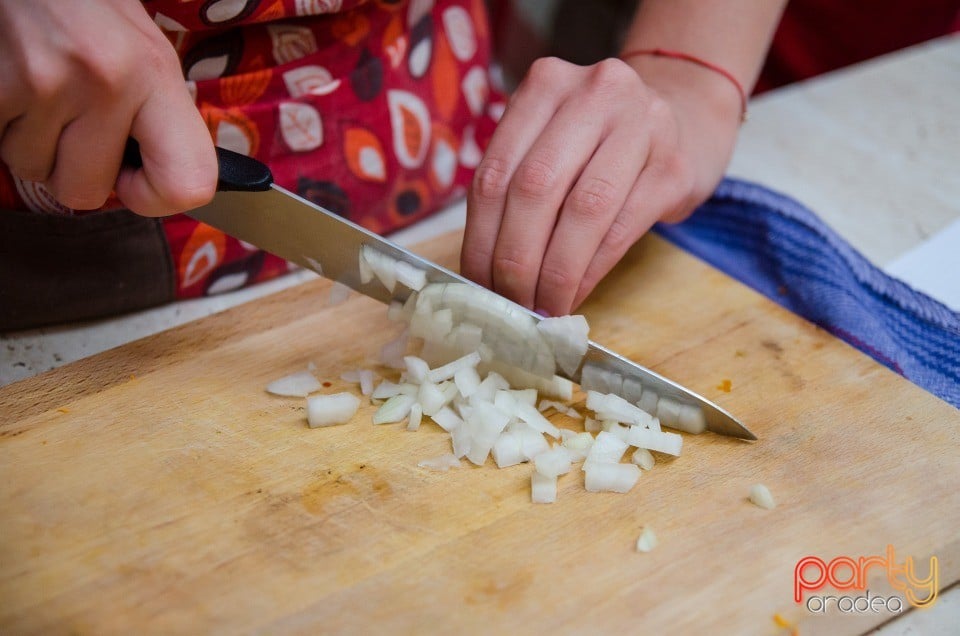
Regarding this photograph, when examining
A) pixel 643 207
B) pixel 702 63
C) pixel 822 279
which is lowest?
pixel 822 279

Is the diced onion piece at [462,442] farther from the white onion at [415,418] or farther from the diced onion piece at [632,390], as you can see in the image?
the diced onion piece at [632,390]

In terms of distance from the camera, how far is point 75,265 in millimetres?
1061

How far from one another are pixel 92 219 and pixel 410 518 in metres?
0.52

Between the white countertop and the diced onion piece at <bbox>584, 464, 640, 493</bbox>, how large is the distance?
538 millimetres

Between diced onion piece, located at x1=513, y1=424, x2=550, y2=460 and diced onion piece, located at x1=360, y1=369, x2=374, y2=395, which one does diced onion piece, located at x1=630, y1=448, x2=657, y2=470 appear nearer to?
diced onion piece, located at x1=513, y1=424, x2=550, y2=460

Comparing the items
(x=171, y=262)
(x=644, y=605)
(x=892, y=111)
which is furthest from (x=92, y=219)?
(x=892, y=111)

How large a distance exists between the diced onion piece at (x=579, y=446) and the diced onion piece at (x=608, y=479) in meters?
0.03

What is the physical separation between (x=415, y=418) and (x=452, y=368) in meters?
0.07

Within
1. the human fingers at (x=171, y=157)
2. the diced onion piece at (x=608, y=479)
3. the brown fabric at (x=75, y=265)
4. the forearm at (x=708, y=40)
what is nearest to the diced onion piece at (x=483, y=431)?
the diced onion piece at (x=608, y=479)

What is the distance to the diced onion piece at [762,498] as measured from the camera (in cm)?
87

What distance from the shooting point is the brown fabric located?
1021 mm

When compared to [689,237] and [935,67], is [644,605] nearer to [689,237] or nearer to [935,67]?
[689,237]
